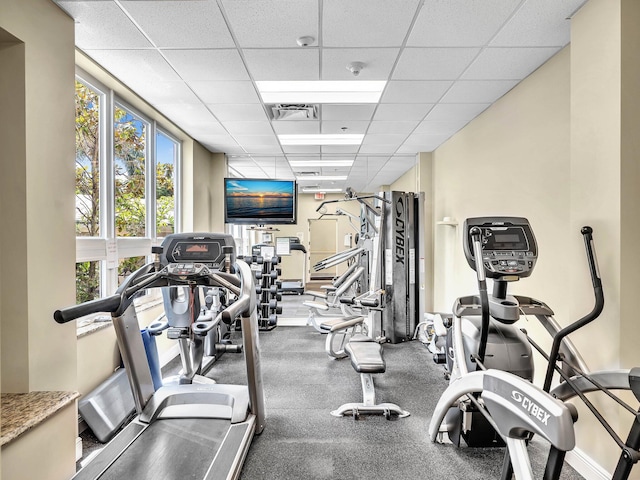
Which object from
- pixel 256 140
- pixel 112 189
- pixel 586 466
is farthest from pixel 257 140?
pixel 586 466

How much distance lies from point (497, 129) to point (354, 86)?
1512mm

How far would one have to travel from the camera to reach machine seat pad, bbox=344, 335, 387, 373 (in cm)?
289

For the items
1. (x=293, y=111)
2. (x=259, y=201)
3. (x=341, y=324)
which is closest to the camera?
(x=341, y=324)

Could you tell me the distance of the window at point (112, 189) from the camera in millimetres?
3184

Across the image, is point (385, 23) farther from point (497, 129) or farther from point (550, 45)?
point (497, 129)

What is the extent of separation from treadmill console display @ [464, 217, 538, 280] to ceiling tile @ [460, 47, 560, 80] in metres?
1.45

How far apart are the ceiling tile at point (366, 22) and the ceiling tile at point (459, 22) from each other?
95mm

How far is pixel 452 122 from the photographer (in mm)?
4520

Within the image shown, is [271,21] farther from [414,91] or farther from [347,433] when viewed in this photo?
[347,433]

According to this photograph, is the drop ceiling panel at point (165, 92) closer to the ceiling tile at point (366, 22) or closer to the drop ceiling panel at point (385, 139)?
the ceiling tile at point (366, 22)

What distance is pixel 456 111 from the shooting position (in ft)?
13.5

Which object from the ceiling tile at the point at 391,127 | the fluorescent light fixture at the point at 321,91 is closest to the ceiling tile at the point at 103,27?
the fluorescent light fixture at the point at 321,91

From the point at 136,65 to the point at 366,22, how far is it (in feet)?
6.11

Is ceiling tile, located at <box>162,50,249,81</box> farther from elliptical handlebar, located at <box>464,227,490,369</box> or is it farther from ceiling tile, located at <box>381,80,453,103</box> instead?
elliptical handlebar, located at <box>464,227,490,369</box>
